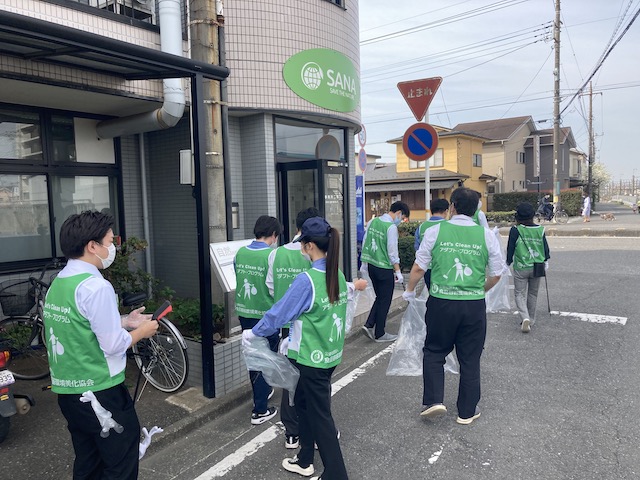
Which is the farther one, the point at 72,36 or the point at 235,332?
the point at 235,332

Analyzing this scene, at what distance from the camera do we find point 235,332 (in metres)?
4.98

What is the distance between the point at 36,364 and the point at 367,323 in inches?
152

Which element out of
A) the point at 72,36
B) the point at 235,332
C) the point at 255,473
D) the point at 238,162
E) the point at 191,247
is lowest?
the point at 255,473

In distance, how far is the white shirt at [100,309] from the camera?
2.35m

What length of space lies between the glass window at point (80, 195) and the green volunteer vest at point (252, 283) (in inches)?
137

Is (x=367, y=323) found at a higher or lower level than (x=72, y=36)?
lower

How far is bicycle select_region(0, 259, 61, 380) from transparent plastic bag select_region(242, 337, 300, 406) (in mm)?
2749

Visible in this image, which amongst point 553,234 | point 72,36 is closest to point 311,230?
point 72,36

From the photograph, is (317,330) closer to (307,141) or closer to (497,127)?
(307,141)

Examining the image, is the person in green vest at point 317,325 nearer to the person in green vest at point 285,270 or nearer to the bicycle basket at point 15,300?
the person in green vest at point 285,270

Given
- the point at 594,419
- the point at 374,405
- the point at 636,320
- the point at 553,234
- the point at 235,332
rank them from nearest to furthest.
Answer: the point at 594,419 → the point at 374,405 → the point at 235,332 → the point at 636,320 → the point at 553,234

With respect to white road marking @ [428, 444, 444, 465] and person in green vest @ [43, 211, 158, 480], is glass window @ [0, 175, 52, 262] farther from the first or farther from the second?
white road marking @ [428, 444, 444, 465]

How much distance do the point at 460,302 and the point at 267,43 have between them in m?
4.76

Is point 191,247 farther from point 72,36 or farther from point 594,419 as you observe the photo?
point 594,419
